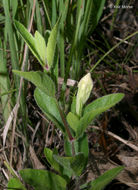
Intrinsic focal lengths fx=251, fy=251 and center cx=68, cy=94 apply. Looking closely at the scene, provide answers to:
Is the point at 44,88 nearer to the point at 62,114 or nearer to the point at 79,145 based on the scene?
the point at 62,114

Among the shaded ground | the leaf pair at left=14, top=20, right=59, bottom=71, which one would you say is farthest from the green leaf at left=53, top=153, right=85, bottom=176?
the shaded ground

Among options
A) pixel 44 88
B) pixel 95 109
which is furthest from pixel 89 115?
pixel 44 88

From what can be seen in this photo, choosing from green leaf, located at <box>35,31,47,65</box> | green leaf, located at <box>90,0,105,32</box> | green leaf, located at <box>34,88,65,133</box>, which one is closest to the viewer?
green leaf, located at <box>35,31,47,65</box>

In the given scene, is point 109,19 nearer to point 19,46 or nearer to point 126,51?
point 126,51

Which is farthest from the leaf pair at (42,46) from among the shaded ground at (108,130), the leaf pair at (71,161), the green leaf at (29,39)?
the shaded ground at (108,130)

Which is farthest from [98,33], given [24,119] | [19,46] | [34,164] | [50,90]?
[50,90]

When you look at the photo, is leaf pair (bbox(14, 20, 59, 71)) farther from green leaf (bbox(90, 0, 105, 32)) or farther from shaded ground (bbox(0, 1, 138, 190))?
green leaf (bbox(90, 0, 105, 32))

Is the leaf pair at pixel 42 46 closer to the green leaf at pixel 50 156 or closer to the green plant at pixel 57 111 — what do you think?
the green plant at pixel 57 111
